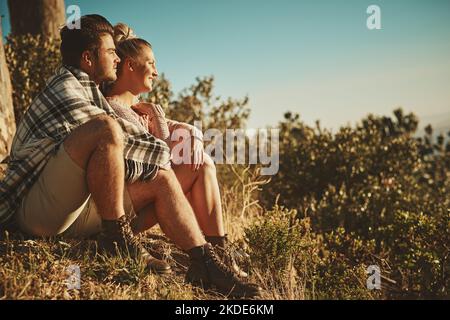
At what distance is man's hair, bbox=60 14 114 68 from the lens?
9.90 feet

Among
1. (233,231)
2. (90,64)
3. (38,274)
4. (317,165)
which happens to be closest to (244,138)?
(317,165)

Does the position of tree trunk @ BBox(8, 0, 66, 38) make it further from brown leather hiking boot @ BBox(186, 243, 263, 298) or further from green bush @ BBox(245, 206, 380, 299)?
brown leather hiking boot @ BBox(186, 243, 263, 298)

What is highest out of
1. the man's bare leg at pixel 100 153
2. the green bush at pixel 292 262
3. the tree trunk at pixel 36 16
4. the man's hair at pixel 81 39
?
the tree trunk at pixel 36 16

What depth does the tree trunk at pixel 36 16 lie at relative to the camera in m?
5.90

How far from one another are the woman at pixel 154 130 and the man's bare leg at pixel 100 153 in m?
0.48

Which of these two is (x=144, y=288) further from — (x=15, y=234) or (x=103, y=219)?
(x=15, y=234)

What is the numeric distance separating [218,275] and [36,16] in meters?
4.60

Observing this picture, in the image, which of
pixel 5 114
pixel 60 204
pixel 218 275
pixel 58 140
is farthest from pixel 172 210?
pixel 5 114

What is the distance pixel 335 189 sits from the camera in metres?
6.67

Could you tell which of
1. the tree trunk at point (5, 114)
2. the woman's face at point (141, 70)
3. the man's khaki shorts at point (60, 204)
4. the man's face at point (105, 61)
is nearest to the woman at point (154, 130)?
the woman's face at point (141, 70)

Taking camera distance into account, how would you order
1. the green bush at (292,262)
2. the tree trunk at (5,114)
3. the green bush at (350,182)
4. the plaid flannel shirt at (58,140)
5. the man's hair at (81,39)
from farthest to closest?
1. the green bush at (350,182)
2. the tree trunk at (5,114)
3. the green bush at (292,262)
4. the man's hair at (81,39)
5. the plaid flannel shirt at (58,140)

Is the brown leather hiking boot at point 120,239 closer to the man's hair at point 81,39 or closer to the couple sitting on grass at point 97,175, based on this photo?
the couple sitting on grass at point 97,175

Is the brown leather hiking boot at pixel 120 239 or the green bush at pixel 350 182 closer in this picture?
the brown leather hiking boot at pixel 120 239
